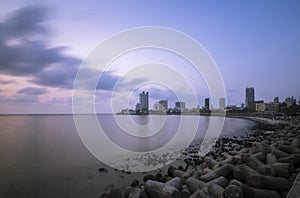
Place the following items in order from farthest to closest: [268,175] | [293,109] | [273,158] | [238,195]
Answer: [293,109], [273,158], [268,175], [238,195]

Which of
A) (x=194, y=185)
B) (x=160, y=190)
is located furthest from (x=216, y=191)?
(x=160, y=190)

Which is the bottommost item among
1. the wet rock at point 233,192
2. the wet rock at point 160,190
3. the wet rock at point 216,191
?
the wet rock at point 160,190

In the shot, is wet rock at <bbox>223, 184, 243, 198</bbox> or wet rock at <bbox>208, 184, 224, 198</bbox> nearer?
wet rock at <bbox>223, 184, 243, 198</bbox>

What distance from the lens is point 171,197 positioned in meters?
5.56

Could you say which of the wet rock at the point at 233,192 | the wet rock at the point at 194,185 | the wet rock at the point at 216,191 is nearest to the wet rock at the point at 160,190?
the wet rock at the point at 194,185

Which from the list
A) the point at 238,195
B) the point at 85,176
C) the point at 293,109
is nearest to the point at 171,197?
the point at 238,195

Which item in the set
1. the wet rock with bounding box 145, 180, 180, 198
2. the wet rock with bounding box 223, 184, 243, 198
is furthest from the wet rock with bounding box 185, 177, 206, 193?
the wet rock with bounding box 223, 184, 243, 198

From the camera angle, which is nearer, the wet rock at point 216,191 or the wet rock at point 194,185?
the wet rock at point 216,191

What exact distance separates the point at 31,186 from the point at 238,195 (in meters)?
8.87

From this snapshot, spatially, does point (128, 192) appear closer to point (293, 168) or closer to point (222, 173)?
point (222, 173)

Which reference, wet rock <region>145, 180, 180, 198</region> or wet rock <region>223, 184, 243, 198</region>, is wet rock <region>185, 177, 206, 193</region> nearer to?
wet rock <region>145, 180, 180, 198</region>

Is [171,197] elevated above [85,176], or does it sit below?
above

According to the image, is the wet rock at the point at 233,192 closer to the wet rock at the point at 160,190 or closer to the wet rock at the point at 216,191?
the wet rock at the point at 216,191

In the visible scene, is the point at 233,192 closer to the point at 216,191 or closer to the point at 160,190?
the point at 216,191
